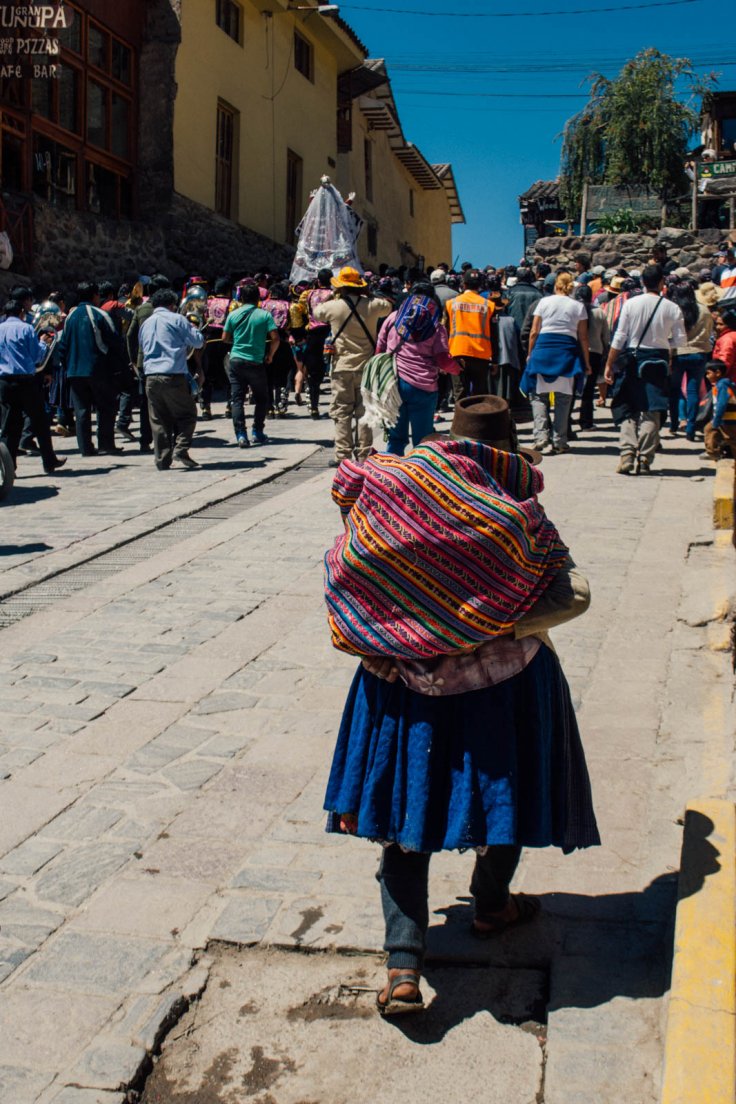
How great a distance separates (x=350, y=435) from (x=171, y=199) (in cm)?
1184

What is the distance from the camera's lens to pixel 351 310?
36.5ft

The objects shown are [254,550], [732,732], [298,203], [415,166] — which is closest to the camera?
[732,732]

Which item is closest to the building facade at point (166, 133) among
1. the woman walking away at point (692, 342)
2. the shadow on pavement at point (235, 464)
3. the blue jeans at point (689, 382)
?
the shadow on pavement at point (235, 464)

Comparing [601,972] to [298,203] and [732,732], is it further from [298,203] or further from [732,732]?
[298,203]

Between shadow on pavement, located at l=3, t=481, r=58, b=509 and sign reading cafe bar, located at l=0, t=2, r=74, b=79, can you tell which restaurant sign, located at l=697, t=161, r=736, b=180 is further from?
shadow on pavement, located at l=3, t=481, r=58, b=509

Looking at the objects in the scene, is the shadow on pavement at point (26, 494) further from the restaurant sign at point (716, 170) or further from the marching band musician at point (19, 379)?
the restaurant sign at point (716, 170)

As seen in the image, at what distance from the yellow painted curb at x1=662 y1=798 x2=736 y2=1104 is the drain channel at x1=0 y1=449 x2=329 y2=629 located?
15.3 feet

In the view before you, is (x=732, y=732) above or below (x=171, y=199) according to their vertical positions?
below

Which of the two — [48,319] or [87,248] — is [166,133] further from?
[48,319]

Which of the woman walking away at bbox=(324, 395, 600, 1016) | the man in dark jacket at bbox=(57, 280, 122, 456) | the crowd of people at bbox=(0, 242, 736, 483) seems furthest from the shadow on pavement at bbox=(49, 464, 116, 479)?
the woman walking away at bbox=(324, 395, 600, 1016)

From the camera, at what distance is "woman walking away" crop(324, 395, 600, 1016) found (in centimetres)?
307

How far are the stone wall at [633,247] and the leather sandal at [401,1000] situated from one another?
28.9 metres

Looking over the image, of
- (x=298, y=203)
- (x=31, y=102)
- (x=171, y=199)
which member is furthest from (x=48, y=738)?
(x=298, y=203)

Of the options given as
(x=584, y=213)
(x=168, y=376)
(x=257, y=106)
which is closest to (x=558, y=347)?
(x=168, y=376)
